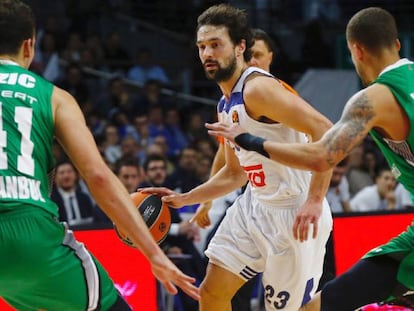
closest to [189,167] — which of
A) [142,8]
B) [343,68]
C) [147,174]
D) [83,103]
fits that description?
[147,174]

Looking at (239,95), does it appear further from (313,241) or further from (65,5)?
(65,5)

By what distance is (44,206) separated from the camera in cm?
413

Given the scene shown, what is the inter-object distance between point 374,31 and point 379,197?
546cm

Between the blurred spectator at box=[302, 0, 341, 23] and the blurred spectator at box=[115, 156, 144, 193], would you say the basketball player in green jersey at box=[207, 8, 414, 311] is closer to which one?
the blurred spectator at box=[115, 156, 144, 193]

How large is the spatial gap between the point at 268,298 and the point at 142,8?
1141cm

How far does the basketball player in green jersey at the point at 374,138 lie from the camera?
462cm

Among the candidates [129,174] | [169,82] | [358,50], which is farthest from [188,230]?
[169,82]

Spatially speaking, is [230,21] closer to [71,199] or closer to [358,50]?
[358,50]

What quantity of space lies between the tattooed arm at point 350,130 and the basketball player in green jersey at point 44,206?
0.93 meters

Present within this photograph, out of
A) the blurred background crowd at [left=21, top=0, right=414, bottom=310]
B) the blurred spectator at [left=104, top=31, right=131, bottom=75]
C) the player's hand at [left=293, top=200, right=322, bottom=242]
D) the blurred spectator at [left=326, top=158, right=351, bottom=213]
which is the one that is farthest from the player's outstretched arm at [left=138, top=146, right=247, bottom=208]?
the blurred spectator at [left=104, top=31, right=131, bottom=75]

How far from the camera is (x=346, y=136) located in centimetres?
460

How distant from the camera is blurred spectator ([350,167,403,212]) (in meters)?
9.98

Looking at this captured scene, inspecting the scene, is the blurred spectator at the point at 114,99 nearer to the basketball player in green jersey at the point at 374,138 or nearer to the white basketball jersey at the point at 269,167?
the white basketball jersey at the point at 269,167

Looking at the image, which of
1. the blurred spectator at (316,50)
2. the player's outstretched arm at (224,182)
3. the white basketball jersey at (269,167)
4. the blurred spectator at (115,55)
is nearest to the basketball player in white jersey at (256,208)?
the white basketball jersey at (269,167)
